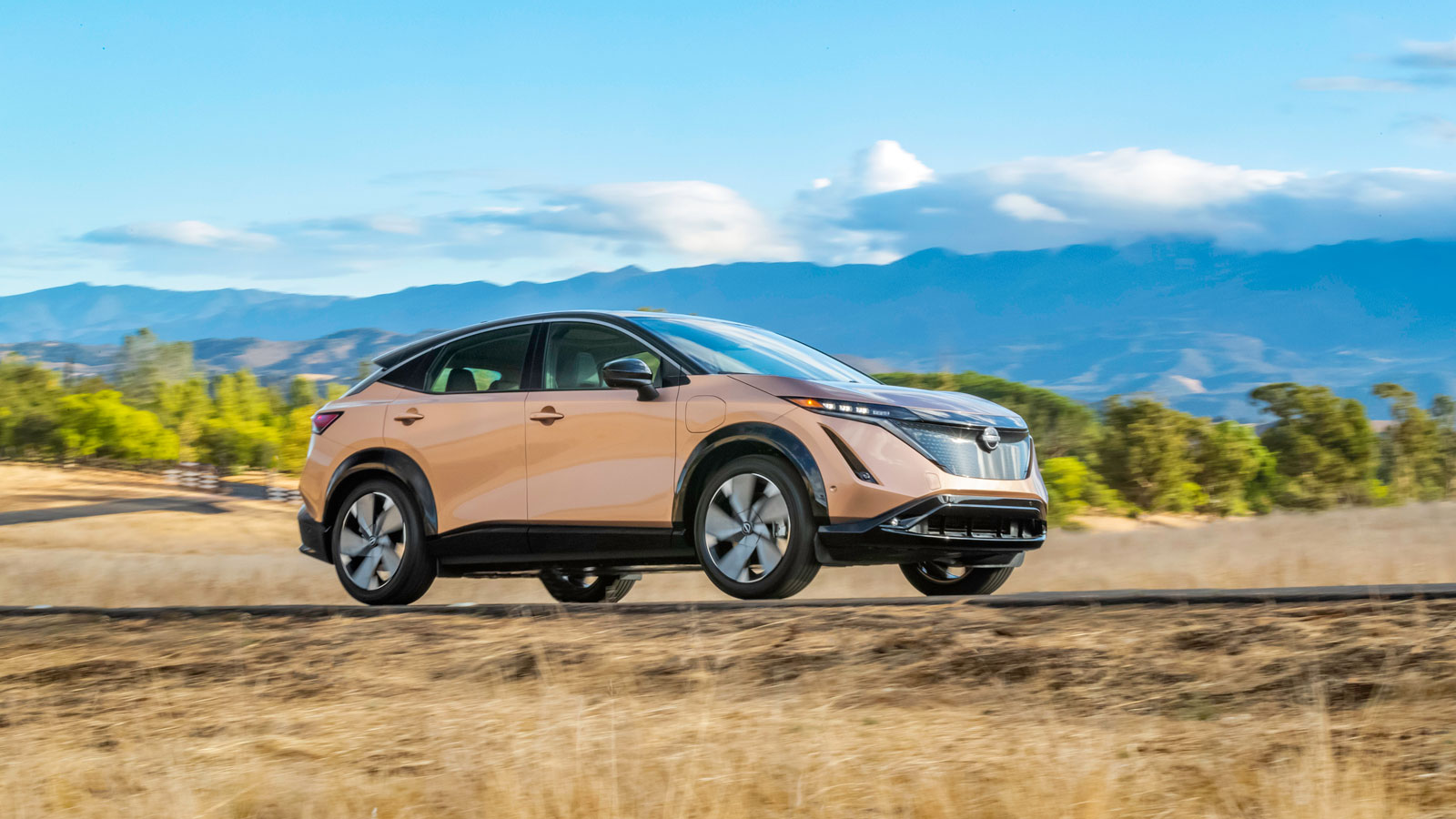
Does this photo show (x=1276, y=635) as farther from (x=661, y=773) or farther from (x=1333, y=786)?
(x=661, y=773)

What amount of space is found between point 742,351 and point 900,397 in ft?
3.49

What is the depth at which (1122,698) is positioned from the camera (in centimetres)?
512

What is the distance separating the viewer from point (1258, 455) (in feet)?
395

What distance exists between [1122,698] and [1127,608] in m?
1.43

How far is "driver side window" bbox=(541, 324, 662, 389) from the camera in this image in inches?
328

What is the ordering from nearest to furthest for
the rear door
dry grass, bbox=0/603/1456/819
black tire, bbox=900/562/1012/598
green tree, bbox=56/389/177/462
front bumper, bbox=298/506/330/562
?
dry grass, bbox=0/603/1456/819 → the rear door → black tire, bbox=900/562/1012/598 → front bumper, bbox=298/506/330/562 → green tree, bbox=56/389/177/462

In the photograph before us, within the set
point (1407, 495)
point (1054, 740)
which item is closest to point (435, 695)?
point (1054, 740)

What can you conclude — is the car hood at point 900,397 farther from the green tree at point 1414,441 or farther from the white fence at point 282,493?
the green tree at point 1414,441

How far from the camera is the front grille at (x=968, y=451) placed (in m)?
7.40

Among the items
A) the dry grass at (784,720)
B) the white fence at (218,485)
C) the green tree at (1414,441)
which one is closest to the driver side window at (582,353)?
the dry grass at (784,720)

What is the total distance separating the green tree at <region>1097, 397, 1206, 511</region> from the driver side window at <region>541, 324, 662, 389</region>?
116 meters

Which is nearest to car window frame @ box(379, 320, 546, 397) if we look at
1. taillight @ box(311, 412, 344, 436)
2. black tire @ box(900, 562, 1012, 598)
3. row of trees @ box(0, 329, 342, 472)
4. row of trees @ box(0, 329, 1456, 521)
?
taillight @ box(311, 412, 344, 436)

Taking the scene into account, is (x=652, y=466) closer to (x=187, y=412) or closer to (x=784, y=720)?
(x=784, y=720)

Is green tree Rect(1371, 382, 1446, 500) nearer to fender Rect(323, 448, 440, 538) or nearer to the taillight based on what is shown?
the taillight
